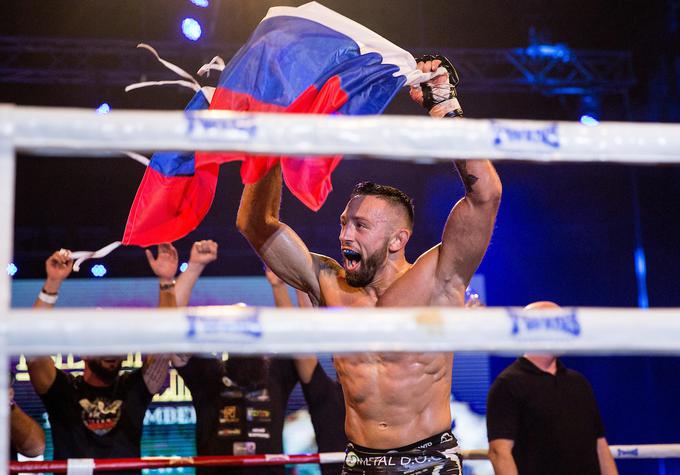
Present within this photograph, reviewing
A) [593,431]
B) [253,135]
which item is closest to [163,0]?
[593,431]

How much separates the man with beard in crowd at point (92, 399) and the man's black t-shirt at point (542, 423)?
161cm

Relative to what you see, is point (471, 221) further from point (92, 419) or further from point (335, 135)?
point (92, 419)

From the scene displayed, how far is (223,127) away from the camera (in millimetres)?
1099

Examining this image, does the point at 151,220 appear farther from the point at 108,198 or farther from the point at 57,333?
the point at 108,198

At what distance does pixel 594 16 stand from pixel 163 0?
376cm

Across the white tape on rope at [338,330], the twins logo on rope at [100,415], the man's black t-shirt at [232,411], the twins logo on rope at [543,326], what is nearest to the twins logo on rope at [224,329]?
the white tape on rope at [338,330]

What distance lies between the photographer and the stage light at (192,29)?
581 centimetres

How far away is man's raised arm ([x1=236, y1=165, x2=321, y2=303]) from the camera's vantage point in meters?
2.41

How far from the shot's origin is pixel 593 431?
10.9 feet

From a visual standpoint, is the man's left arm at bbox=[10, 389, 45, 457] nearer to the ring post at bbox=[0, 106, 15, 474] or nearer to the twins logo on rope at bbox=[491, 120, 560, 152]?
the ring post at bbox=[0, 106, 15, 474]

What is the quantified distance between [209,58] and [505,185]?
9.74 ft

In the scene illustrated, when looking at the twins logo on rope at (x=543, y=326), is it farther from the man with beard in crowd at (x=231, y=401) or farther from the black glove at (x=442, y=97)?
the man with beard in crowd at (x=231, y=401)

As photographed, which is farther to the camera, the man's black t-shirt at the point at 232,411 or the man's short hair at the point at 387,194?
the man's black t-shirt at the point at 232,411

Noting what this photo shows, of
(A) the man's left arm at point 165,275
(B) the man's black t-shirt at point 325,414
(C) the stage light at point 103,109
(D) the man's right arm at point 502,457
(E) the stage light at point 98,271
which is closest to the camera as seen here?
(C) the stage light at point 103,109
